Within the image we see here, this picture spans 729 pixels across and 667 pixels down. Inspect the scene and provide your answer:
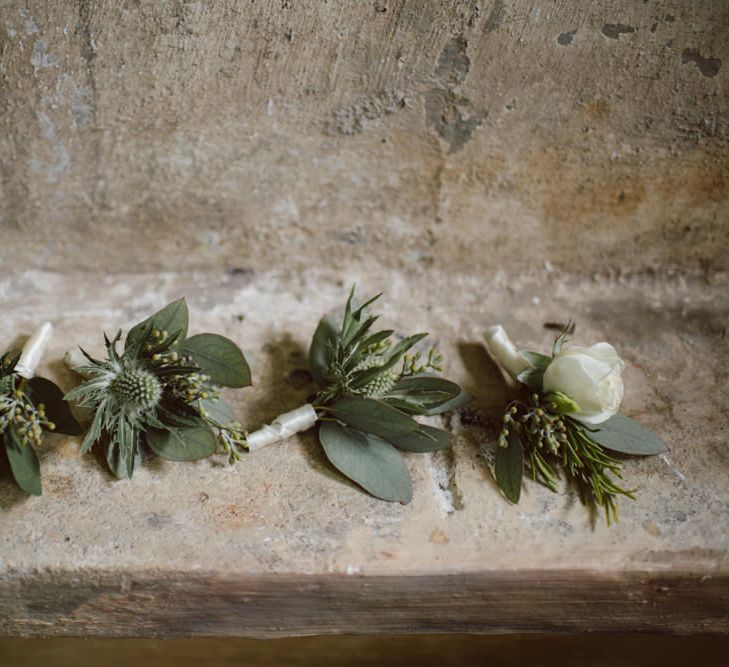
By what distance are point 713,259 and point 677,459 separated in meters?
0.51

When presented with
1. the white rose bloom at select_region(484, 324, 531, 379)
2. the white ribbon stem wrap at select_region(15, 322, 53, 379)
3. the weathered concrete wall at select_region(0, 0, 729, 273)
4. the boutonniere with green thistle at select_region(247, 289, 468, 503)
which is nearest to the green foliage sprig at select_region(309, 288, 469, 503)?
the boutonniere with green thistle at select_region(247, 289, 468, 503)

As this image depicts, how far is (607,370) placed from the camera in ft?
3.42

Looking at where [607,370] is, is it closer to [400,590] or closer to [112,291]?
[400,590]

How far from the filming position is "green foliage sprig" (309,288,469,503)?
1.05 metres

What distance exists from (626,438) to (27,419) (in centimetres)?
92

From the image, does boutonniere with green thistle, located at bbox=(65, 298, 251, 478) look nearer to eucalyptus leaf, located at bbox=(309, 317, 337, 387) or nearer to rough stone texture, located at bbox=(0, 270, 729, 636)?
rough stone texture, located at bbox=(0, 270, 729, 636)

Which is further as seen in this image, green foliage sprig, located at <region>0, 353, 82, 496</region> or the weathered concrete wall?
the weathered concrete wall

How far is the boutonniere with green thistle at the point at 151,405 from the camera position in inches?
40.7

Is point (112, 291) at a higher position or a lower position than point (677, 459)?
higher

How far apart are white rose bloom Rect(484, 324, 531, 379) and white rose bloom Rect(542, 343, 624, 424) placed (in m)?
0.10

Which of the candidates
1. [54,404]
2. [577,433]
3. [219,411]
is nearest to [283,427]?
[219,411]

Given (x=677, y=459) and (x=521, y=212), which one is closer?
(x=677, y=459)

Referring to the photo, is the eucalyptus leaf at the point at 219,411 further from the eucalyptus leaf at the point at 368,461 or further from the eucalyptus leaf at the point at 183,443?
the eucalyptus leaf at the point at 368,461

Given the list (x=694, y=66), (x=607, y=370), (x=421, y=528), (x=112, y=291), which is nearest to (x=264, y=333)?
(x=112, y=291)
